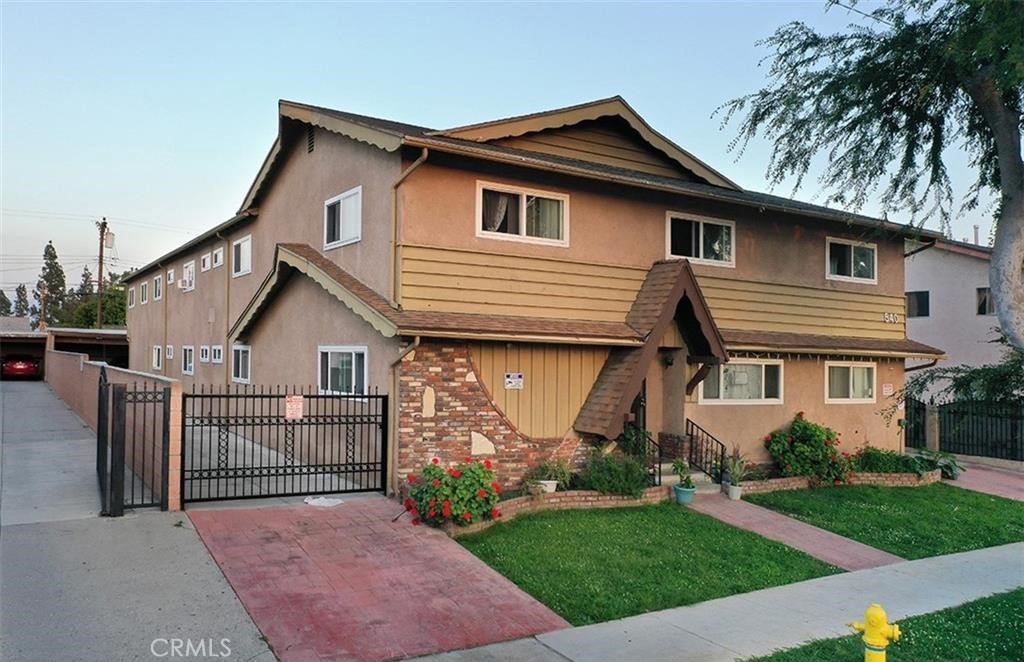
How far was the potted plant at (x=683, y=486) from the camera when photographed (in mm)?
12016

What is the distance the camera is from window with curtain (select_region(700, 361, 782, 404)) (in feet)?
47.3

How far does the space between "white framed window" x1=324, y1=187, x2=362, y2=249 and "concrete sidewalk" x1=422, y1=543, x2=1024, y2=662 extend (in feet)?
25.9

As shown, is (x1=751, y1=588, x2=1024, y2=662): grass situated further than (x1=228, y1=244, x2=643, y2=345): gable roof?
No

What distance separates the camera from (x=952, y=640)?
7.04 meters

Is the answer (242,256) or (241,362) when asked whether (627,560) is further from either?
(242,256)

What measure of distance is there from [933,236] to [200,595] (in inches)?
668

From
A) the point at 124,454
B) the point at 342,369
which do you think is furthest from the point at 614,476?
the point at 124,454

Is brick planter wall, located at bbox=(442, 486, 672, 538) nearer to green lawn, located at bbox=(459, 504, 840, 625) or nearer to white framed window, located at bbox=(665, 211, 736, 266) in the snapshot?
green lawn, located at bbox=(459, 504, 840, 625)

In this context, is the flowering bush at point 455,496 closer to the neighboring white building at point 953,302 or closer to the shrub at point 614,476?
the shrub at point 614,476

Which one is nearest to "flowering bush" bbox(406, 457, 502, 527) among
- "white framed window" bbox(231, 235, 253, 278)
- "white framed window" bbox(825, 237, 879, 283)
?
"white framed window" bbox(825, 237, 879, 283)

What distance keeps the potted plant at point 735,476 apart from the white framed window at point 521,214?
4.82m

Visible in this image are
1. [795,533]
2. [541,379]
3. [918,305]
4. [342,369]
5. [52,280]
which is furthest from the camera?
[52,280]

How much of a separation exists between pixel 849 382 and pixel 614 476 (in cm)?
773

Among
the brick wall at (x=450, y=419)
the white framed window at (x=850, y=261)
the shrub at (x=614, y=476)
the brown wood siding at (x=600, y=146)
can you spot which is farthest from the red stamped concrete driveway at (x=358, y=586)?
the white framed window at (x=850, y=261)
